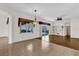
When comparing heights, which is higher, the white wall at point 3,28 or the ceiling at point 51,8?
the ceiling at point 51,8

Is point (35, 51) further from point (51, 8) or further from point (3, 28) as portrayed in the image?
point (3, 28)

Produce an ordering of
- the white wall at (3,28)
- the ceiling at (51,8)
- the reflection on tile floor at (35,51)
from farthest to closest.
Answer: the white wall at (3,28) < the reflection on tile floor at (35,51) < the ceiling at (51,8)

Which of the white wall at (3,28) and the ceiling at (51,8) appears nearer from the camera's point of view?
the ceiling at (51,8)

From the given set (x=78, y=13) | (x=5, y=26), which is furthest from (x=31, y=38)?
(x=78, y=13)

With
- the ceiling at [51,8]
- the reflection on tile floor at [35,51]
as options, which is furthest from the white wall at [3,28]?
the ceiling at [51,8]

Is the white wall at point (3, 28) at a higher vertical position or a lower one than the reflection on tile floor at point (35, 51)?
higher

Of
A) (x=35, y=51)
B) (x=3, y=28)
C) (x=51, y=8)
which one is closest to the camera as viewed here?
(x=51, y=8)

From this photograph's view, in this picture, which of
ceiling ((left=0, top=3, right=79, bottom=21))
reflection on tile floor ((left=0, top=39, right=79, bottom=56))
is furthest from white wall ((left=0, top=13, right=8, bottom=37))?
ceiling ((left=0, top=3, right=79, bottom=21))

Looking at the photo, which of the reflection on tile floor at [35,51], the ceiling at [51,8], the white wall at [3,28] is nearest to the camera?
the ceiling at [51,8]

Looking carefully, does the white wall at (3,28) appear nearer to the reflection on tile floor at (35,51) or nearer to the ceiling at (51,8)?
the reflection on tile floor at (35,51)

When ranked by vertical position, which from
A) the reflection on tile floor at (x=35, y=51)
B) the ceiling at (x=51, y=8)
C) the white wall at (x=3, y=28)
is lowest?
the reflection on tile floor at (x=35, y=51)

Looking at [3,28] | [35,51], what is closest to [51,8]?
[35,51]

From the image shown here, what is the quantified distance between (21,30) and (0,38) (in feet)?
4.19

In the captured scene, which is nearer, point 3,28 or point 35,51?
point 35,51
